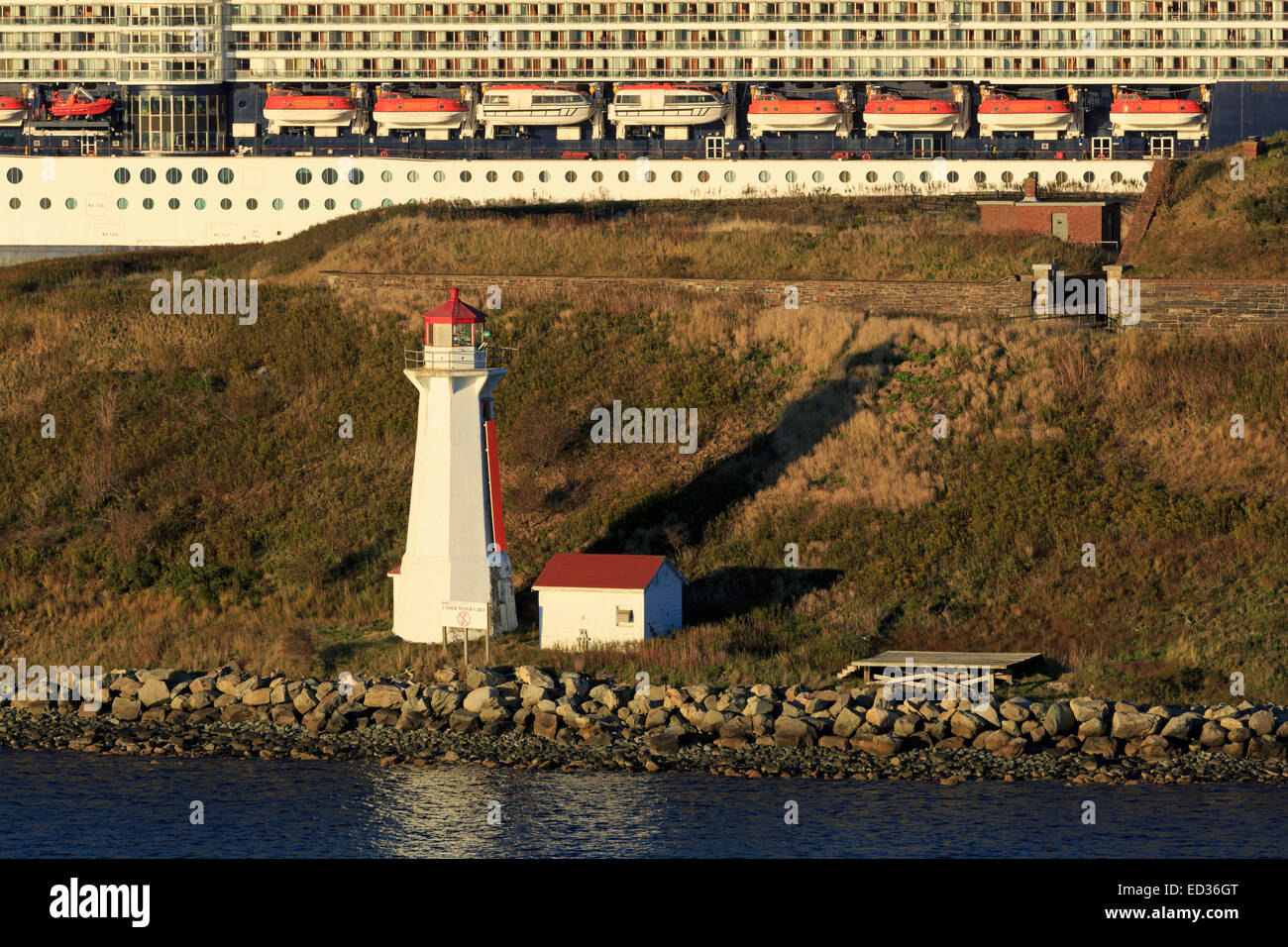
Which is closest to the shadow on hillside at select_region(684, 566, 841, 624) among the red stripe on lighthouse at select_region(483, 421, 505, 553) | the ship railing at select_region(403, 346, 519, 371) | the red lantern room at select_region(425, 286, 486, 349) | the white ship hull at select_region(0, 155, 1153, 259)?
the red stripe on lighthouse at select_region(483, 421, 505, 553)

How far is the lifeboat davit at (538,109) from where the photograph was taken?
67.7 meters

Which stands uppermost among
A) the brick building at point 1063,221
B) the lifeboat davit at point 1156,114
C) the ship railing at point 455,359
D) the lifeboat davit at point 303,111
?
the lifeboat davit at point 303,111

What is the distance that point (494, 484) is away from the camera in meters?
30.1

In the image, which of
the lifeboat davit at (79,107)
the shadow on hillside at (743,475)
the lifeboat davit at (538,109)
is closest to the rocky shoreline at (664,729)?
the shadow on hillside at (743,475)

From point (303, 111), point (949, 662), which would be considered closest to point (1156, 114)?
point (303, 111)

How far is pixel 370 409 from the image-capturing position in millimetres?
38344

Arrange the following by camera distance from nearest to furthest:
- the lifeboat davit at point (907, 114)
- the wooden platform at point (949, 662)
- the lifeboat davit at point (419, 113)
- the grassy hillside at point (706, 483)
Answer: the wooden platform at point (949, 662)
the grassy hillside at point (706, 483)
the lifeboat davit at point (907, 114)
the lifeboat davit at point (419, 113)

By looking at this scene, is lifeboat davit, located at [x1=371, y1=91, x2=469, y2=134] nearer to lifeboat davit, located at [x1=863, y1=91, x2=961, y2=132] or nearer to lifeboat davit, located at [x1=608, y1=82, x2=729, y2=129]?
lifeboat davit, located at [x1=608, y1=82, x2=729, y2=129]

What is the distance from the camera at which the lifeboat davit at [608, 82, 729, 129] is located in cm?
6775

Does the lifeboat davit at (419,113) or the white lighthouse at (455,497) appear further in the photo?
the lifeboat davit at (419,113)

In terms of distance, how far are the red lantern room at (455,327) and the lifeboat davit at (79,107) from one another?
141 ft

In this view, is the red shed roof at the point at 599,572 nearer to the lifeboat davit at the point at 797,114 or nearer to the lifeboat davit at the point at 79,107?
the lifeboat davit at the point at 797,114

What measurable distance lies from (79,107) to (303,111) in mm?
7727

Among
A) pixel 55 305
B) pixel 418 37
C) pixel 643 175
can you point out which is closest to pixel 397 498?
pixel 55 305
